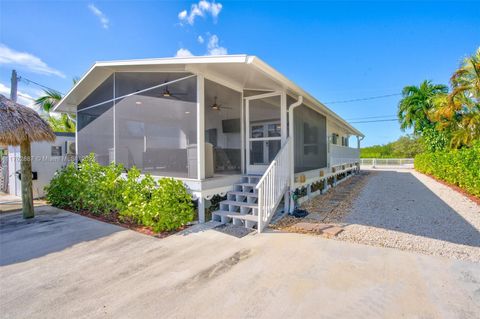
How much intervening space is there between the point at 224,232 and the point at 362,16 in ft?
40.2

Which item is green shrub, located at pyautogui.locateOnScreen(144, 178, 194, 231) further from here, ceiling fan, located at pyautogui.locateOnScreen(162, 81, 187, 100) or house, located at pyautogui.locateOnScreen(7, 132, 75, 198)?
house, located at pyautogui.locateOnScreen(7, 132, 75, 198)

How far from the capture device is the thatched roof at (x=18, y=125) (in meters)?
5.34

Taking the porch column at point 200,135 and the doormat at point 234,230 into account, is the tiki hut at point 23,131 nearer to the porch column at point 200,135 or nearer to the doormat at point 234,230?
the porch column at point 200,135

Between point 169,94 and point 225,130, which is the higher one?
point 169,94

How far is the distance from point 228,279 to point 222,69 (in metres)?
4.34

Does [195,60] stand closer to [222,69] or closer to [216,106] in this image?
[222,69]

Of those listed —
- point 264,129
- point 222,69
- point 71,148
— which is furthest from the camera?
point 71,148

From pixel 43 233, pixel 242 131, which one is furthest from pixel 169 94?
pixel 43 233

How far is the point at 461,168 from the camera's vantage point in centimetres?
938

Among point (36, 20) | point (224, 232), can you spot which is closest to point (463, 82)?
point (224, 232)

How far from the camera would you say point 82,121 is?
29.1ft

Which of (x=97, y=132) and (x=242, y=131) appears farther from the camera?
(x=97, y=132)

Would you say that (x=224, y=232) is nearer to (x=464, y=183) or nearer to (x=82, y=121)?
(x=82, y=121)

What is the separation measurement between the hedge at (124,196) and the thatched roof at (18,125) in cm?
125
